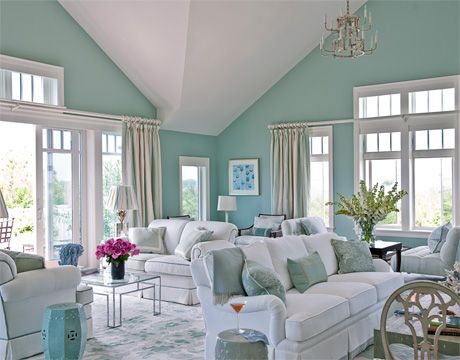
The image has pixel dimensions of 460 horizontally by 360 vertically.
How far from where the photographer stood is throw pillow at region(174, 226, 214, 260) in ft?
21.1

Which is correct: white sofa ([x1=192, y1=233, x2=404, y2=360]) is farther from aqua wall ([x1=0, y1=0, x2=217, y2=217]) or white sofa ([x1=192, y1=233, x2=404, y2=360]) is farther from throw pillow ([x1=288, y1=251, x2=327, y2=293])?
aqua wall ([x1=0, y1=0, x2=217, y2=217])

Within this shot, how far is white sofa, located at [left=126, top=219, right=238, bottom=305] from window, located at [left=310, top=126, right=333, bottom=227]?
297 cm

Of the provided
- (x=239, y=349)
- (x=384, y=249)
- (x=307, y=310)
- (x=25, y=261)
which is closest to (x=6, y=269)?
(x=25, y=261)

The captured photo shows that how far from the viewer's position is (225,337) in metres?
2.10

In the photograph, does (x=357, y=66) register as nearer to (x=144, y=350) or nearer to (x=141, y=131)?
(x=141, y=131)

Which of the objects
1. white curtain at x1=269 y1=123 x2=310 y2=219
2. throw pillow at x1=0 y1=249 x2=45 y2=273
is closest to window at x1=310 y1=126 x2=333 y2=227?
white curtain at x1=269 y1=123 x2=310 y2=219

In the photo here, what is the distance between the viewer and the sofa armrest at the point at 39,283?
13.1ft

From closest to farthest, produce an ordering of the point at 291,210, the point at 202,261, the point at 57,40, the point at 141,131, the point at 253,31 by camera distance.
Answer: the point at 202,261 → the point at 57,40 → the point at 253,31 → the point at 141,131 → the point at 291,210

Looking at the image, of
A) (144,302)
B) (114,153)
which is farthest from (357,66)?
(144,302)

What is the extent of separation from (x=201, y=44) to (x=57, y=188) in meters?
3.08

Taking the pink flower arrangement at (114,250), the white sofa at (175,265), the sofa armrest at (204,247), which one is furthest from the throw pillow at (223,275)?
the white sofa at (175,265)

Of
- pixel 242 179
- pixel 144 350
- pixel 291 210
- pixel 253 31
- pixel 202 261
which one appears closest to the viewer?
pixel 202 261

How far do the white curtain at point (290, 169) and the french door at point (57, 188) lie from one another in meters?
3.57

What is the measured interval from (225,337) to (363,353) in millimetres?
2644
